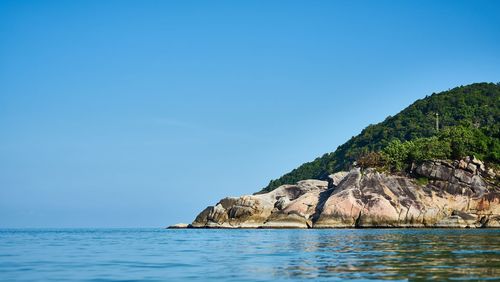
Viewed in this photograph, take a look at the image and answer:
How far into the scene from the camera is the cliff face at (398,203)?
89.3m

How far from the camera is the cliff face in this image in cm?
8931

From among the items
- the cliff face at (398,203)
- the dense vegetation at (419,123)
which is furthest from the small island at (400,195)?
the dense vegetation at (419,123)

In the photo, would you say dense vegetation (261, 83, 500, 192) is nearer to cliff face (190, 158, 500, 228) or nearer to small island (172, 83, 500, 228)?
small island (172, 83, 500, 228)

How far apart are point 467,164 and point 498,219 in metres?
12.1

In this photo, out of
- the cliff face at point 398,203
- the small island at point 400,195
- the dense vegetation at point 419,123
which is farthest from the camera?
the dense vegetation at point 419,123

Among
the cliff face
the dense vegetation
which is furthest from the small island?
the dense vegetation

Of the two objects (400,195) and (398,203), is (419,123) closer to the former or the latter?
(400,195)

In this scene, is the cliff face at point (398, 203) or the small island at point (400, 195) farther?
the small island at point (400, 195)

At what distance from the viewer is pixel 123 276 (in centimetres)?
1931

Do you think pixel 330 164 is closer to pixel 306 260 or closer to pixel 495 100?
pixel 495 100

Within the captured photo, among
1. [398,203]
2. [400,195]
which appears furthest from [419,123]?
[398,203]

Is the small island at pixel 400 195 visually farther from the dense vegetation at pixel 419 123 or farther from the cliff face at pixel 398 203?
the dense vegetation at pixel 419 123

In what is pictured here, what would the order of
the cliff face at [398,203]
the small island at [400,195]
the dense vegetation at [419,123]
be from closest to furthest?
the cliff face at [398,203]
the small island at [400,195]
the dense vegetation at [419,123]

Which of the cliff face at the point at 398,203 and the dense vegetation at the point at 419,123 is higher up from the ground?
the dense vegetation at the point at 419,123
